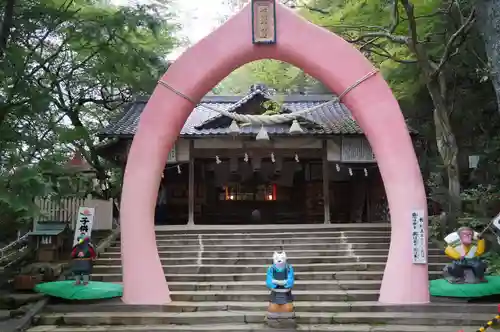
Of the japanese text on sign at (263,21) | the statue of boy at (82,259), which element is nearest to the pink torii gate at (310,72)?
the japanese text on sign at (263,21)

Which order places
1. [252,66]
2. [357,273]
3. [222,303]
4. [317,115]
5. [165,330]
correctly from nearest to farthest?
[165,330] < [222,303] < [357,273] < [317,115] < [252,66]

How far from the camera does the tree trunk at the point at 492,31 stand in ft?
22.9

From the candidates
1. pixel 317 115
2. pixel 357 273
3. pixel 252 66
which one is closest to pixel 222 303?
pixel 357 273

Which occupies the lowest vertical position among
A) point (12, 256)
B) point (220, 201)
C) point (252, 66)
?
point (12, 256)

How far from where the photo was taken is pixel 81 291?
8500mm

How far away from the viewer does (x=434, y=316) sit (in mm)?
7824

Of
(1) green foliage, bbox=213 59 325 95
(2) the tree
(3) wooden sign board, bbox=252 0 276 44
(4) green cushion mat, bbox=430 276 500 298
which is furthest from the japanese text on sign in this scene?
(1) green foliage, bbox=213 59 325 95

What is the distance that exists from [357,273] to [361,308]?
1821 mm

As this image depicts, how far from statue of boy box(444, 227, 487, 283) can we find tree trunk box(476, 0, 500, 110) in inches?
107

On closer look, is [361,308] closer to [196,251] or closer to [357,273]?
[357,273]

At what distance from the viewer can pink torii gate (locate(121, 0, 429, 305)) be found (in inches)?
320

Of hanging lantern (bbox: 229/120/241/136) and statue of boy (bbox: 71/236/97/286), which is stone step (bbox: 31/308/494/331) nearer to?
statue of boy (bbox: 71/236/97/286)

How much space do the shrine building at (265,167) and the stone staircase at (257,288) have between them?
189cm

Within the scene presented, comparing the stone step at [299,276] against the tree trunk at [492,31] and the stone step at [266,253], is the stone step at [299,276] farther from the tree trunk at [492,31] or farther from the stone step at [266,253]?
the tree trunk at [492,31]
